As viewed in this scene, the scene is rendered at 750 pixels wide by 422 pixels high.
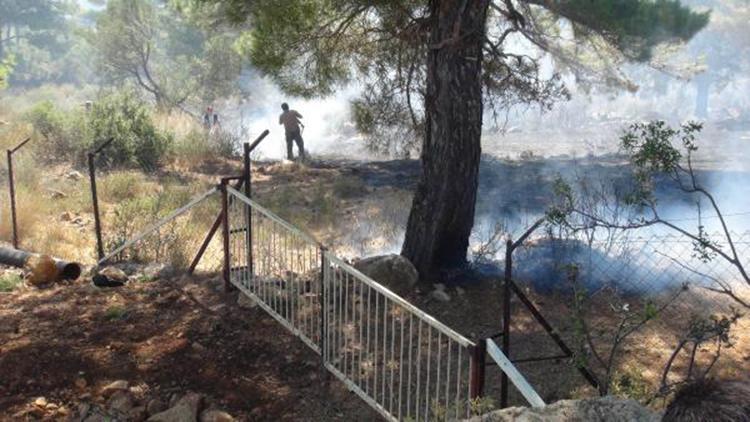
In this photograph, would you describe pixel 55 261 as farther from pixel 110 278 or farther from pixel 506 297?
pixel 506 297

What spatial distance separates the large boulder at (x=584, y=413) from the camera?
2.53 meters

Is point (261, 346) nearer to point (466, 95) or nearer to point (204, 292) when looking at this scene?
point (204, 292)

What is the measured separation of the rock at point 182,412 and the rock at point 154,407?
0.18 m

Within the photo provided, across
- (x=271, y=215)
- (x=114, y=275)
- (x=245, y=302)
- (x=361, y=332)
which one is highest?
(x=271, y=215)

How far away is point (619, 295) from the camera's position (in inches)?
265

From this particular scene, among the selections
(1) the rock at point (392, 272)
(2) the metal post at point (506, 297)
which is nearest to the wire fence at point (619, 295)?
(2) the metal post at point (506, 297)

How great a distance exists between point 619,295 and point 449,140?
2271mm

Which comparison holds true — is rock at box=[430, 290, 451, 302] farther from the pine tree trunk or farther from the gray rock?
the gray rock

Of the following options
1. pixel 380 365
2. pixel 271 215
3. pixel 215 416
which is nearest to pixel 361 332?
pixel 380 365

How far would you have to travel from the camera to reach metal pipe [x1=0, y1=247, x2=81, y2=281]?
22.6 ft

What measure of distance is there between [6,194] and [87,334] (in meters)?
5.94

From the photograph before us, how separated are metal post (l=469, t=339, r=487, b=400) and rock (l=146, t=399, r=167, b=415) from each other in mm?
2106

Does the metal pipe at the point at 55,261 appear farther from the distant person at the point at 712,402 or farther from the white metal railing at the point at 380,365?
the distant person at the point at 712,402

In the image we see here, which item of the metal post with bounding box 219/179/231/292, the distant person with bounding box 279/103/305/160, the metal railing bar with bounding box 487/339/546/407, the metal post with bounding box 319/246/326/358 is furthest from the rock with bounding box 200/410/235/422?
the distant person with bounding box 279/103/305/160
